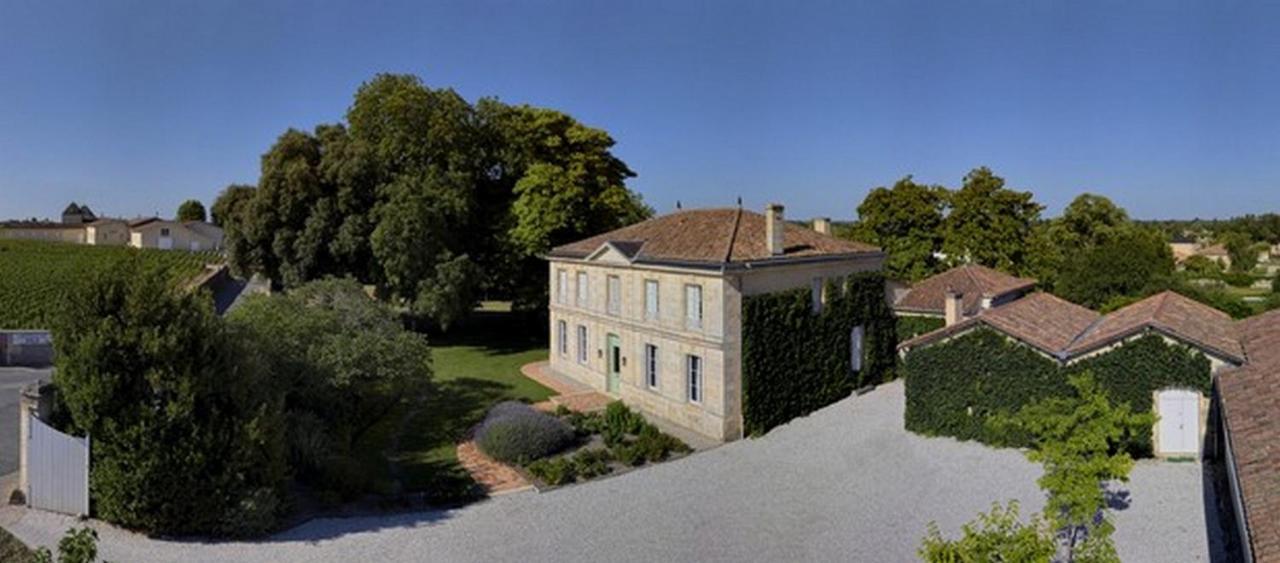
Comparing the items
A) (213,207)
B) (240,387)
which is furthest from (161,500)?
(213,207)

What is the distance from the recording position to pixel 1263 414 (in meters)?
12.0

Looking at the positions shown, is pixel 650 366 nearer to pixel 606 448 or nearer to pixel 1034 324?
pixel 606 448

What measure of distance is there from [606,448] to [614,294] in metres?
7.28

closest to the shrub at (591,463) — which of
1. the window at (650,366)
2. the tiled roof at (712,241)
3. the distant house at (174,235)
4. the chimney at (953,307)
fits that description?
the window at (650,366)

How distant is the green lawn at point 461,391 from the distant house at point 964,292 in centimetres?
1488

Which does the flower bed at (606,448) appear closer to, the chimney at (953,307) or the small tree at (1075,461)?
the small tree at (1075,461)

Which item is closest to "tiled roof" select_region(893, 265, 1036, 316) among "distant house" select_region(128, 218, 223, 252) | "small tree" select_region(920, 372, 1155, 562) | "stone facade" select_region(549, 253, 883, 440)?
"stone facade" select_region(549, 253, 883, 440)

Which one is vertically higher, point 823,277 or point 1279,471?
point 823,277

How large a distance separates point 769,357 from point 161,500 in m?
15.0

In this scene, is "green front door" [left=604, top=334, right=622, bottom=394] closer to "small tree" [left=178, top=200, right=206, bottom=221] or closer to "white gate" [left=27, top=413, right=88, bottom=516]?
"white gate" [left=27, top=413, right=88, bottom=516]

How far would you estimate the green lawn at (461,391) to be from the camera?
18.1 m

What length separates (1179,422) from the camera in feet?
59.0

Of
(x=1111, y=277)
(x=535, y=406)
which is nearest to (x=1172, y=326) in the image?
(x=535, y=406)

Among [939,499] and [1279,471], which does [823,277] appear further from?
[1279,471]
